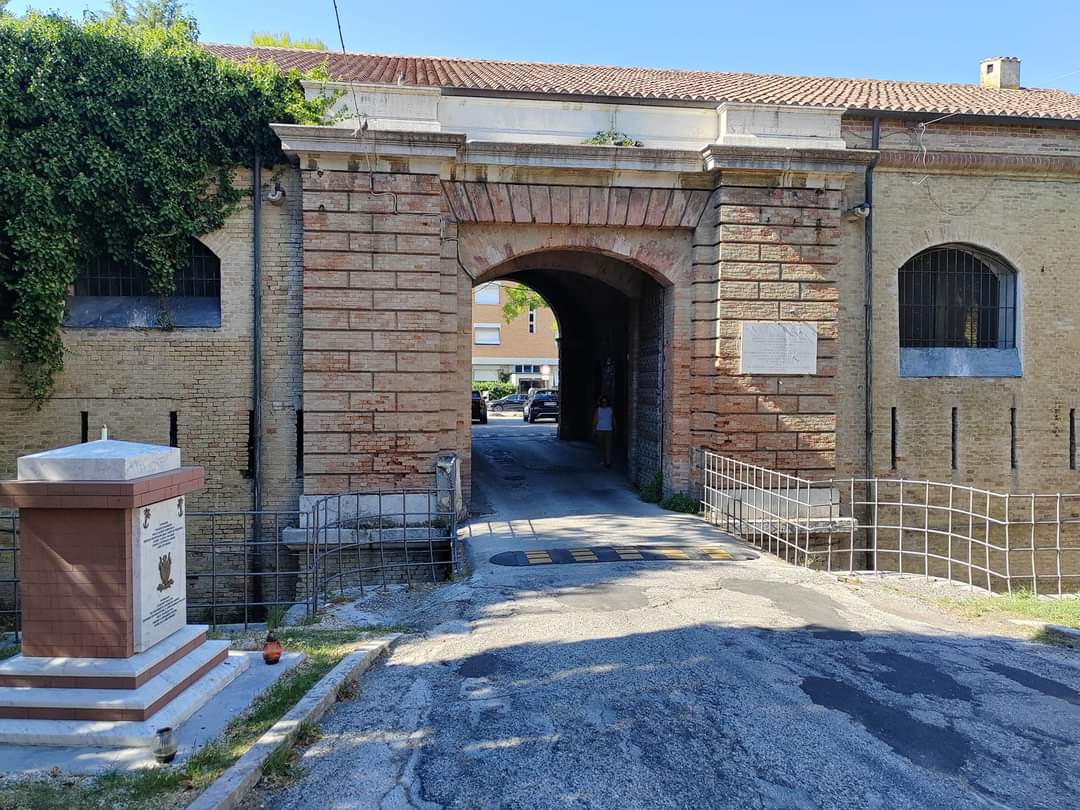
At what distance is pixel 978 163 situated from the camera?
43.2ft

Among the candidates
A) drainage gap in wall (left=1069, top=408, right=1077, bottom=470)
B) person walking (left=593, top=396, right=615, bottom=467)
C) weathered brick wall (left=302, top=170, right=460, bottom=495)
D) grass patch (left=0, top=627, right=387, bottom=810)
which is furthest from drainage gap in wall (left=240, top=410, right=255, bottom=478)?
drainage gap in wall (left=1069, top=408, right=1077, bottom=470)

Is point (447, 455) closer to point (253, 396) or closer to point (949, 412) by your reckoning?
point (253, 396)

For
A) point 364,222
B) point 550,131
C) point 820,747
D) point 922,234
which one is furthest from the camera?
point 922,234

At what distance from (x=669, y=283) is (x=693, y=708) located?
29.0 ft

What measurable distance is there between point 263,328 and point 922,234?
11.7 meters

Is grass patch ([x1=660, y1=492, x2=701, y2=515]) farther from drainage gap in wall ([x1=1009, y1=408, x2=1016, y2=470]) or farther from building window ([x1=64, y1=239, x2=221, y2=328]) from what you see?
building window ([x1=64, y1=239, x2=221, y2=328])

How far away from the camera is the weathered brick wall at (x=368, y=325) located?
37.1 ft

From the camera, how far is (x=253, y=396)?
1201cm

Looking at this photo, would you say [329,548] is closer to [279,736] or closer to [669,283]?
[279,736]

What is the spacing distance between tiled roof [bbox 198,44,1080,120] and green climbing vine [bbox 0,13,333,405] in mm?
1927

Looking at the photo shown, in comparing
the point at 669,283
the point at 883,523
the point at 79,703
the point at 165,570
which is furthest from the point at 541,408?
the point at 79,703

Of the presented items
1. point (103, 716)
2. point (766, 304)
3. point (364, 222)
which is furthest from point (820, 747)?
point (364, 222)

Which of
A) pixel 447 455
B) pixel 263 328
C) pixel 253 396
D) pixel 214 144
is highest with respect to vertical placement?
pixel 214 144

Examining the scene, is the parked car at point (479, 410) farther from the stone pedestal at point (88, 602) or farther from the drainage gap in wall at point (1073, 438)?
the stone pedestal at point (88, 602)
